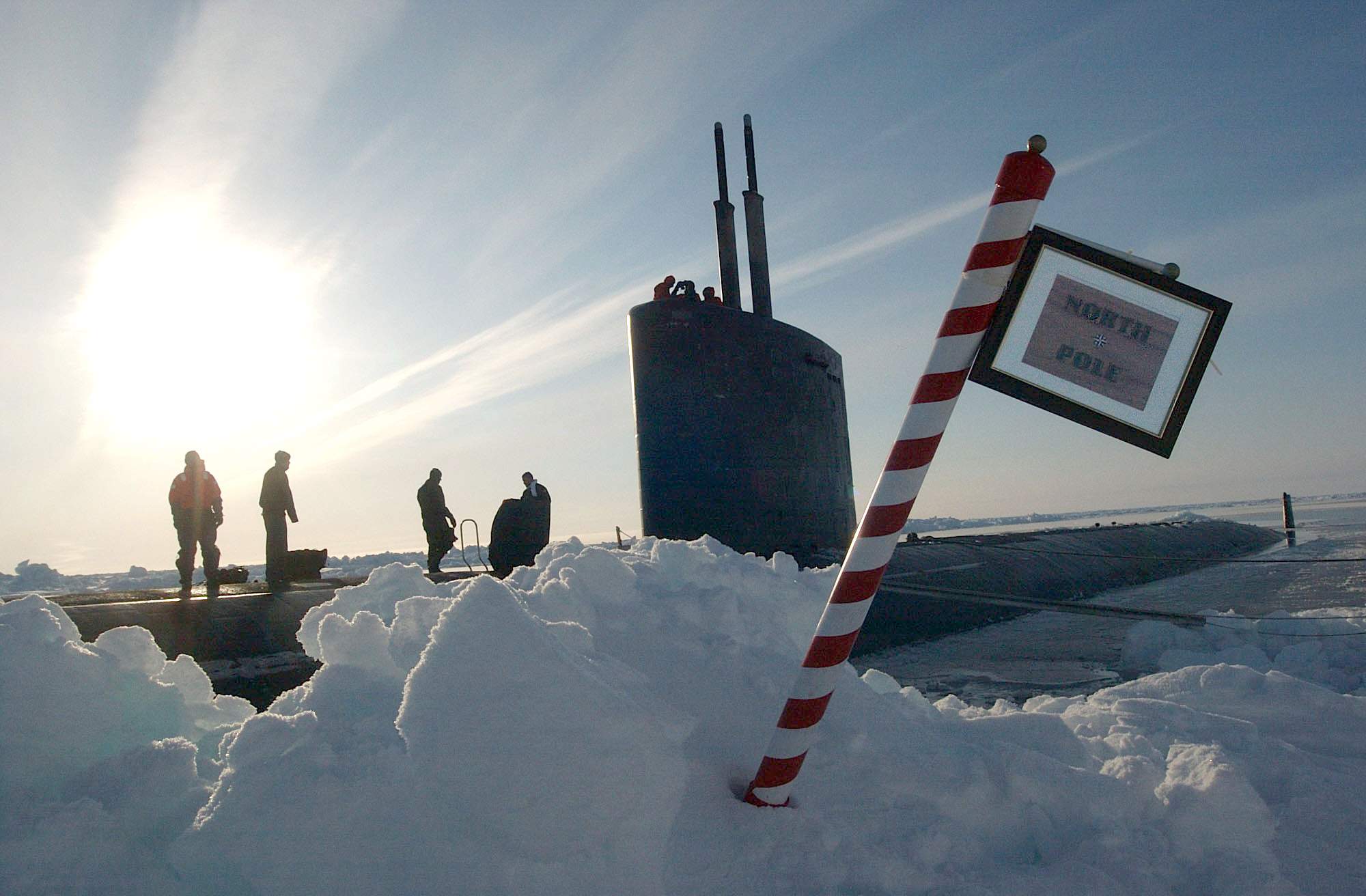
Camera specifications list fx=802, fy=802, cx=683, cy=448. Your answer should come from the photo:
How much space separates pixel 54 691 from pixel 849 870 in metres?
2.08

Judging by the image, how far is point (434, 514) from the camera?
31.3 feet

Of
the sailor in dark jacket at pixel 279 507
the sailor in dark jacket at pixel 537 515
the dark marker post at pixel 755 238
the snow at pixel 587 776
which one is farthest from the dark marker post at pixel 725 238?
the snow at pixel 587 776

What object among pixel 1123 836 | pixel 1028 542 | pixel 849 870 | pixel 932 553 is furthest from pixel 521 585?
pixel 1028 542

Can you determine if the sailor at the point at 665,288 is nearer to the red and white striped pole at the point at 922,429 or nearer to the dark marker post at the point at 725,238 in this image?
the dark marker post at the point at 725,238

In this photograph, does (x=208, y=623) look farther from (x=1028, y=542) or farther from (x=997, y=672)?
(x=1028, y=542)

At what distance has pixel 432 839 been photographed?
5.62ft

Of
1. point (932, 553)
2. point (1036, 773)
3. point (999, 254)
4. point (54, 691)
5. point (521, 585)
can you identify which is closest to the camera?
point (999, 254)

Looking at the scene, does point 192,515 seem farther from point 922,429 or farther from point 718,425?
point 922,429

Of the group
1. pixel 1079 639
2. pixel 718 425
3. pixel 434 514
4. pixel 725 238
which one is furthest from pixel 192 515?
pixel 1079 639

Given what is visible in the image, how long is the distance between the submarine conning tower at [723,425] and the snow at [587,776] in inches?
213

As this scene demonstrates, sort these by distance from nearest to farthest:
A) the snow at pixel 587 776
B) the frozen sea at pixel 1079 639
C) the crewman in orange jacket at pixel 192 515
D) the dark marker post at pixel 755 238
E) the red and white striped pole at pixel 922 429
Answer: the snow at pixel 587 776
the red and white striped pole at pixel 922 429
the frozen sea at pixel 1079 639
the crewman in orange jacket at pixel 192 515
the dark marker post at pixel 755 238

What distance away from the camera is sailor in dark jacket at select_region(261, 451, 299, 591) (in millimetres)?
8133

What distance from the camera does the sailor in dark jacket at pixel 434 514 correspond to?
31.2ft

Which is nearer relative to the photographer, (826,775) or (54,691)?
(54,691)
